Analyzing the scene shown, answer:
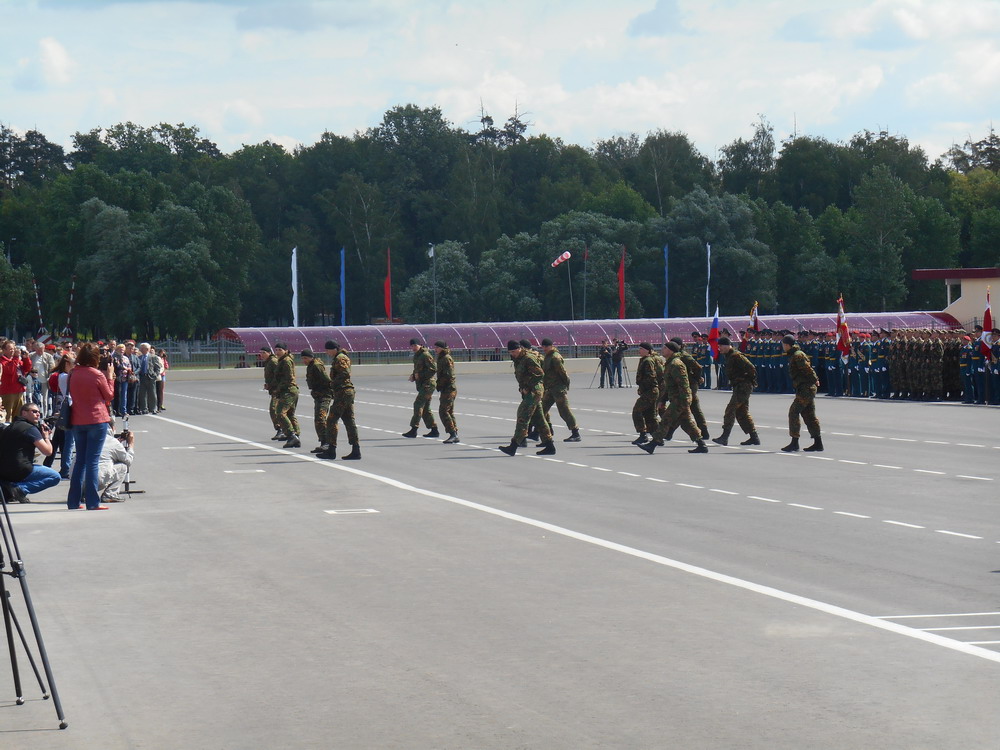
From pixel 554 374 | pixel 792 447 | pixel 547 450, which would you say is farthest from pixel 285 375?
pixel 792 447

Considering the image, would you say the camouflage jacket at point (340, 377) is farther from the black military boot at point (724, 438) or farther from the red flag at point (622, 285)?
the red flag at point (622, 285)

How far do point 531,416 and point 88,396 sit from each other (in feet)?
28.5

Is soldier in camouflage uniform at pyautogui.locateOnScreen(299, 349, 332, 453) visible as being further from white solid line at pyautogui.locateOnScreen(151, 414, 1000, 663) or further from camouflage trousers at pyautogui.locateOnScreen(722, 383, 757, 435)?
camouflage trousers at pyautogui.locateOnScreen(722, 383, 757, 435)

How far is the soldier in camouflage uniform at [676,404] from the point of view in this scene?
22.3 meters

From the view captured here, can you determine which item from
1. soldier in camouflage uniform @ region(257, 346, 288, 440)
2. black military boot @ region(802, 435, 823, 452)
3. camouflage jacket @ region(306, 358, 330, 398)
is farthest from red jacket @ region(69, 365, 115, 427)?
black military boot @ region(802, 435, 823, 452)

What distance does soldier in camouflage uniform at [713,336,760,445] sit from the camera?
2331 centimetres

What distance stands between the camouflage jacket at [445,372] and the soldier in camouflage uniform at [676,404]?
3800mm

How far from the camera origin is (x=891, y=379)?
126 ft

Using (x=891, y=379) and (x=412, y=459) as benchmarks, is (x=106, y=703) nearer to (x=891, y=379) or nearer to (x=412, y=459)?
(x=412, y=459)

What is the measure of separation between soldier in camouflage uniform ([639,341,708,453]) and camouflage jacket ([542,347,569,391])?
185cm

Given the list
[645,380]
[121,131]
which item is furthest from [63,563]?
[121,131]

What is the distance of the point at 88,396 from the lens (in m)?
15.2

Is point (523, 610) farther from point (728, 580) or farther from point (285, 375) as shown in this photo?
point (285, 375)

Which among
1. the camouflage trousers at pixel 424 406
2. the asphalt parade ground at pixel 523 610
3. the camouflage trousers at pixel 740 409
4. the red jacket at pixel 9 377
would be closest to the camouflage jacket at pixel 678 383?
the camouflage trousers at pixel 740 409
